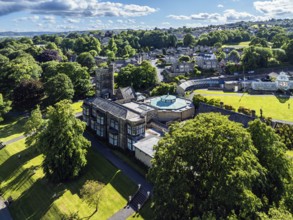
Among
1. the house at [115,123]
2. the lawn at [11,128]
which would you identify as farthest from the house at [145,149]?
the lawn at [11,128]

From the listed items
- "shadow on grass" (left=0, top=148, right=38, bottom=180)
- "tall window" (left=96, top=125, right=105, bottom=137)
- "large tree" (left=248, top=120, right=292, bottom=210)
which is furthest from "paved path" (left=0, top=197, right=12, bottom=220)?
"large tree" (left=248, top=120, right=292, bottom=210)

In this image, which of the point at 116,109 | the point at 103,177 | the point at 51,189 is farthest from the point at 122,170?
the point at 116,109

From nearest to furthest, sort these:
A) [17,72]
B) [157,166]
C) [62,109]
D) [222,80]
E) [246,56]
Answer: [157,166] < [62,109] < [17,72] < [222,80] < [246,56]

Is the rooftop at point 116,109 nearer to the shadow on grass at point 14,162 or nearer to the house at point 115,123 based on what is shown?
the house at point 115,123

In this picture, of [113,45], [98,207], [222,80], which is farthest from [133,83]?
[113,45]

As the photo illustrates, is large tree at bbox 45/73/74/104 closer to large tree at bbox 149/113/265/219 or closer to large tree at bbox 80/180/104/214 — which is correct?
large tree at bbox 80/180/104/214

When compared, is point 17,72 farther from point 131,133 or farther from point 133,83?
point 131,133

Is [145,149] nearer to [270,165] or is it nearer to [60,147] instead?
[60,147]
